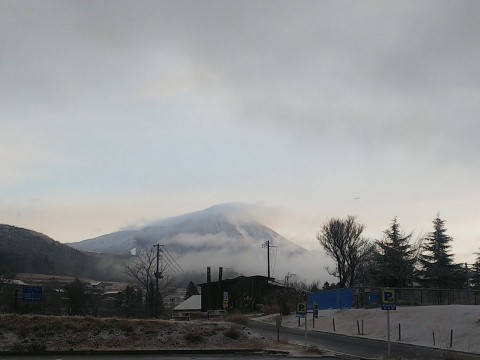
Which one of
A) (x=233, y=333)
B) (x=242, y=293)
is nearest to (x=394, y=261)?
(x=242, y=293)

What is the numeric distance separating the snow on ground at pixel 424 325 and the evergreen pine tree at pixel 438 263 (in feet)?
86.2

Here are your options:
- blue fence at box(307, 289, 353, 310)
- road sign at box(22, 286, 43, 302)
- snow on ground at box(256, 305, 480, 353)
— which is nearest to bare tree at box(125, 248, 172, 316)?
blue fence at box(307, 289, 353, 310)

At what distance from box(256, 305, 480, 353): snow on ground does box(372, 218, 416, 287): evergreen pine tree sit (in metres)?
23.6

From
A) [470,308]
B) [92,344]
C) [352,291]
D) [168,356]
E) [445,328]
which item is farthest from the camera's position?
[352,291]

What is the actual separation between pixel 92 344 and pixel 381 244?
58513 millimetres

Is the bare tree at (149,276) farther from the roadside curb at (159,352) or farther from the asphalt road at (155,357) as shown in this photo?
the asphalt road at (155,357)

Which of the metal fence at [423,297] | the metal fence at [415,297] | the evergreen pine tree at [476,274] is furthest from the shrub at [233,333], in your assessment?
the evergreen pine tree at [476,274]

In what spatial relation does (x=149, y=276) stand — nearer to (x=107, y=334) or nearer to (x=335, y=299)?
(x=335, y=299)

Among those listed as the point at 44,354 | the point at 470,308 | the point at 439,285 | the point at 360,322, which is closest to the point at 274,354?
the point at 44,354

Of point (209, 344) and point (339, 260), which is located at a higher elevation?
point (339, 260)

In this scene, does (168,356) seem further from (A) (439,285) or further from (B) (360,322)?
(A) (439,285)

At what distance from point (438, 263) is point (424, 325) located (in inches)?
1503

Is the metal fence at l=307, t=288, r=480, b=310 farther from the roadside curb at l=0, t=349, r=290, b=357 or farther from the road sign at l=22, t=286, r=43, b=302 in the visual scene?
the roadside curb at l=0, t=349, r=290, b=357

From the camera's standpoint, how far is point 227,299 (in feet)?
286
